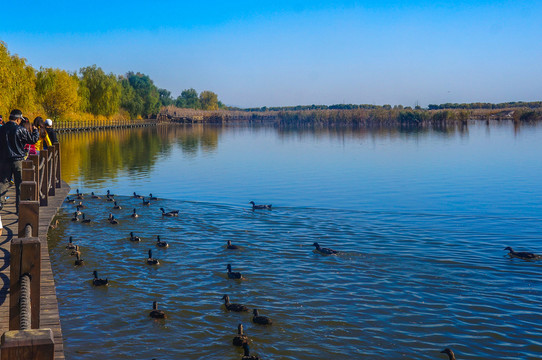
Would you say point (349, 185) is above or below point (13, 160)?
below

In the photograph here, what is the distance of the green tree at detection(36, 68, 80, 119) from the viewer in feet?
237

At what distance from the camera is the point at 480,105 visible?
150375 millimetres

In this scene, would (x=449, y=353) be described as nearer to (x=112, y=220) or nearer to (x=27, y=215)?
(x=27, y=215)

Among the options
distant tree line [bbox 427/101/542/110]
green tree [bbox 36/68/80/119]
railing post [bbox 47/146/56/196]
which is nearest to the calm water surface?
railing post [bbox 47/146/56/196]

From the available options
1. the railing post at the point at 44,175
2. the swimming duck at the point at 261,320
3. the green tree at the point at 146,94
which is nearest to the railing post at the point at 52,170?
the railing post at the point at 44,175

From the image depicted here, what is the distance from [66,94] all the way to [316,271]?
238 ft

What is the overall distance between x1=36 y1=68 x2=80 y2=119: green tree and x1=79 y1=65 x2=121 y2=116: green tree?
14.1 metres

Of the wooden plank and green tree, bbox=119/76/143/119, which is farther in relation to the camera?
green tree, bbox=119/76/143/119

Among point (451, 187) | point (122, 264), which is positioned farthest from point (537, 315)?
point (451, 187)

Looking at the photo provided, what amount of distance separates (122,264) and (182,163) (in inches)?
925

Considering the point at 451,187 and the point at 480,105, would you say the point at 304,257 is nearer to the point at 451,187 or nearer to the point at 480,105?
the point at 451,187

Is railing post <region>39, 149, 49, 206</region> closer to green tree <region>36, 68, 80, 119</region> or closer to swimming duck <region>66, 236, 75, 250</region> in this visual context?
swimming duck <region>66, 236, 75, 250</region>

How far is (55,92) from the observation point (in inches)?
2928

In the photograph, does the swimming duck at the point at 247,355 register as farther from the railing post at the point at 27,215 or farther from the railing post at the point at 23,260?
the railing post at the point at 23,260
